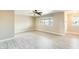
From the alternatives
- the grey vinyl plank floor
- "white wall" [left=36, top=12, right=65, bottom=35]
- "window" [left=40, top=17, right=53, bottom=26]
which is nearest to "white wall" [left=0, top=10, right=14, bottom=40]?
the grey vinyl plank floor

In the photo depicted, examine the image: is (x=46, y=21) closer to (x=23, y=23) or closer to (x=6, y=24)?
(x=23, y=23)

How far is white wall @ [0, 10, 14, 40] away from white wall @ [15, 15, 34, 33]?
14.1 ft

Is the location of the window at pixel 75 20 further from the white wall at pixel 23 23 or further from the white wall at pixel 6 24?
the white wall at pixel 6 24

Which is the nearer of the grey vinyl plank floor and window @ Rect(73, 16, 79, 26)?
the grey vinyl plank floor

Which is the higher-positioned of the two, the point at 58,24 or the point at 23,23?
the point at 23,23

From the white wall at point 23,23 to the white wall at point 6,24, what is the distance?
4300 mm

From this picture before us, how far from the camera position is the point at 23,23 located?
456 inches

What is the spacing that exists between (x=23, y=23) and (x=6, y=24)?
5715 millimetres

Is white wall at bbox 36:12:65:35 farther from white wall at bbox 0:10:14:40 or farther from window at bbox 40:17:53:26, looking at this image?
white wall at bbox 0:10:14:40

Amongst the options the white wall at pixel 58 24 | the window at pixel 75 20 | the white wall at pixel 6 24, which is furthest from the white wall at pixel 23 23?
the window at pixel 75 20

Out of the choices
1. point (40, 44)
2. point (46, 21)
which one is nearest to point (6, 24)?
point (40, 44)

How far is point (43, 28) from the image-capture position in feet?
39.1

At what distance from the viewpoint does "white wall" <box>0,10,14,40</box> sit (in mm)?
5616
